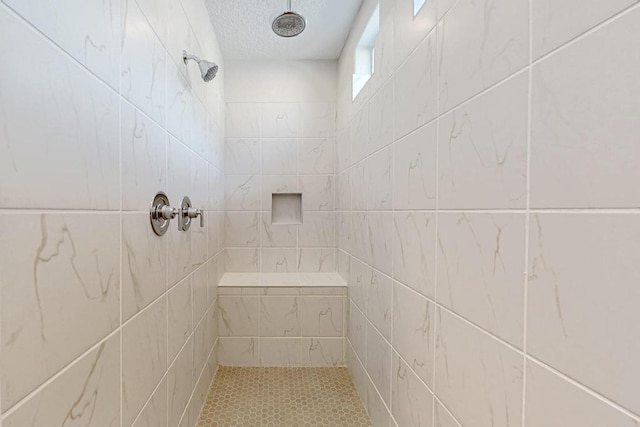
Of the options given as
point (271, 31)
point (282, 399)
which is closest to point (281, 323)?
point (282, 399)

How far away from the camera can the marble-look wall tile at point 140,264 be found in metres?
0.76

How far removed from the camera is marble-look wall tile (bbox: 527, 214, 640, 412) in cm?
39

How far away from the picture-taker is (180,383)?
1206 millimetres

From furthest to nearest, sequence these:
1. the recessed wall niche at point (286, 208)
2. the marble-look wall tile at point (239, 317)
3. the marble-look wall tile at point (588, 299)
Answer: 1. the recessed wall niche at point (286, 208)
2. the marble-look wall tile at point (239, 317)
3. the marble-look wall tile at point (588, 299)

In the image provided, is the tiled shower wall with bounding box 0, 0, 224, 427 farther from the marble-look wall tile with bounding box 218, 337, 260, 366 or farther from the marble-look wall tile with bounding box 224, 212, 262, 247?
the marble-look wall tile with bounding box 224, 212, 262, 247

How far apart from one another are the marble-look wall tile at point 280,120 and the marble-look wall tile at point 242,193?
0.39 metres

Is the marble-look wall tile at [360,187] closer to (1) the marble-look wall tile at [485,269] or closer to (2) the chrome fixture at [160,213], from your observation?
(1) the marble-look wall tile at [485,269]

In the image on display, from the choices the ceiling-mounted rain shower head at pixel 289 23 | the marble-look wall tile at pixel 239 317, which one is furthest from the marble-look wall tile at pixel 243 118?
the marble-look wall tile at pixel 239 317

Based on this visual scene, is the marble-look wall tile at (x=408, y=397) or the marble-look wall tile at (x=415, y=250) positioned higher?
the marble-look wall tile at (x=415, y=250)

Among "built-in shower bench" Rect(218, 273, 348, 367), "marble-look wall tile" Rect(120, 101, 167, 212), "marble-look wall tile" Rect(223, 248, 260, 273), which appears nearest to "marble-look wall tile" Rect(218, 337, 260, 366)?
"built-in shower bench" Rect(218, 273, 348, 367)

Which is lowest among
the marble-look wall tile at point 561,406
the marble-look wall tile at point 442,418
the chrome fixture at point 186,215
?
the marble-look wall tile at point 442,418

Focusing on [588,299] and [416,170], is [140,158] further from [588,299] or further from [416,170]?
[588,299]

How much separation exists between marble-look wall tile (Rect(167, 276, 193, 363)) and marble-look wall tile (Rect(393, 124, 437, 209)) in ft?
3.16

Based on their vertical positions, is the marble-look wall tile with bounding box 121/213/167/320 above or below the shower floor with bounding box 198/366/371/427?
above
